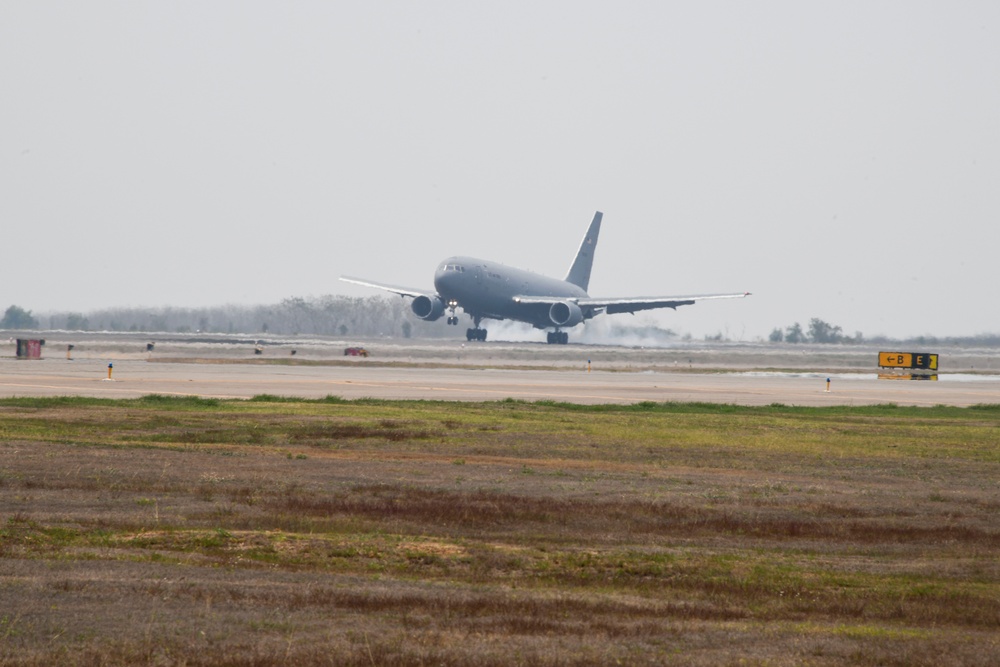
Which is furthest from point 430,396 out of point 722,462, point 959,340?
point 959,340

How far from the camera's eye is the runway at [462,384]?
49.2m

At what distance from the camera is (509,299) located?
4385 inches

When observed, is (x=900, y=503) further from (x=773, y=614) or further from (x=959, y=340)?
(x=959, y=340)

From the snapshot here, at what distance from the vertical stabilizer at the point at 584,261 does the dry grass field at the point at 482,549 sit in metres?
111

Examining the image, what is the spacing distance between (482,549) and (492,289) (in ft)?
304

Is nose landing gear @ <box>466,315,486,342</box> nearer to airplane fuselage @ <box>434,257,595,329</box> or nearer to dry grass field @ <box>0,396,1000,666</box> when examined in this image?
airplane fuselage @ <box>434,257,595,329</box>

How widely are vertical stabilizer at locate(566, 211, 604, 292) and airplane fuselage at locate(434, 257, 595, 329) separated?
77.5 feet

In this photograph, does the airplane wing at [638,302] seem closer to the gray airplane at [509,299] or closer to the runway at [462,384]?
the gray airplane at [509,299]

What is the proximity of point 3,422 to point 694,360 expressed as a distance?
72.2 meters

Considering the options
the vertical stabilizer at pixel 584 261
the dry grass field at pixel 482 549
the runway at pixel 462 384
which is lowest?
the dry grass field at pixel 482 549

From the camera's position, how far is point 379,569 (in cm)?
1460

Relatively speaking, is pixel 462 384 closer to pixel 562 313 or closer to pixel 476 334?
pixel 562 313

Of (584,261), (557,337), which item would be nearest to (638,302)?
(557,337)

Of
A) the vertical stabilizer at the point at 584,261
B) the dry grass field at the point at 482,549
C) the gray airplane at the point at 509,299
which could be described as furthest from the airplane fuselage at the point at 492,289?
the dry grass field at the point at 482,549
